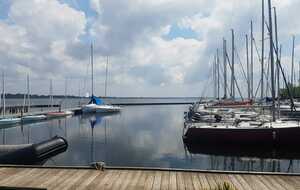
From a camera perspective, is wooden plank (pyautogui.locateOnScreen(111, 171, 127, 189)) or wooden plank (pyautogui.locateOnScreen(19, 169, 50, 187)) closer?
wooden plank (pyautogui.locateOnScreen(111, 171, 127, 189))

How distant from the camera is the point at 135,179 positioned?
8336 mm

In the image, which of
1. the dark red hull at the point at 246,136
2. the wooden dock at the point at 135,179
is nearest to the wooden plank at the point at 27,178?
the wooden dock at the point at 135,179

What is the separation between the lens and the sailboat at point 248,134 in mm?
19391

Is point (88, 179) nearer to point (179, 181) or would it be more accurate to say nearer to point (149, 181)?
point (149, 181)

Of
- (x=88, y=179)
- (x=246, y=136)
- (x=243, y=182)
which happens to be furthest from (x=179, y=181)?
(x=246, y=136)

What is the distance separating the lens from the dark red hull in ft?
63.6

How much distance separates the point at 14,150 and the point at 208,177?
34.8 ft

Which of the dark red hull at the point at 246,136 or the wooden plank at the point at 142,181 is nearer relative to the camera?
Answer: the wooden plank at the point at 142,181

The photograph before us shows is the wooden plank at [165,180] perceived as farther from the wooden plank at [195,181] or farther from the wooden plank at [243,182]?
the wooden plank at [243,182]

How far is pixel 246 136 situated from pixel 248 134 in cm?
20

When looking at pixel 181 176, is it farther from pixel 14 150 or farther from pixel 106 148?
pixel 106 148

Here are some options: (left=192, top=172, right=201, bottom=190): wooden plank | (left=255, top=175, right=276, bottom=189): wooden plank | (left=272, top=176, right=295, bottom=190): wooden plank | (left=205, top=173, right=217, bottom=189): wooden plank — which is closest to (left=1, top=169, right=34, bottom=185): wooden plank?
(left=192, top=172, right=201, bottom=190): wooden plank

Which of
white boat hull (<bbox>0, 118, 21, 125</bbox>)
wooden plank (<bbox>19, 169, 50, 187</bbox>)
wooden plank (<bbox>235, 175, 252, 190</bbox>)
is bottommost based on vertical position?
white boat hull (<bbox>0, 118, 21, 125</bbox>)

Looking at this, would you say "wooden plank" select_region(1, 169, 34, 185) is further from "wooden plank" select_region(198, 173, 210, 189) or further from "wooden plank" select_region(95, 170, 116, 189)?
"wooden plank" select_region(198, 173, 210, 189)
